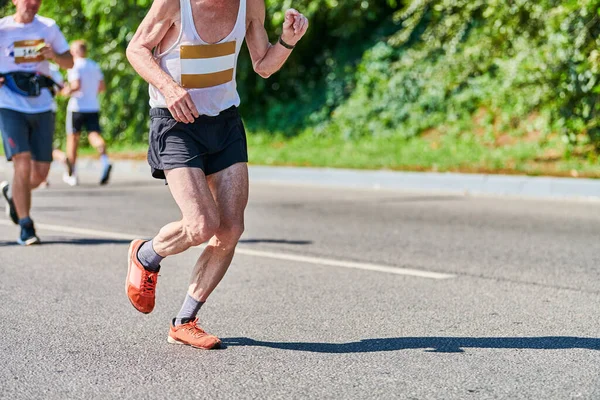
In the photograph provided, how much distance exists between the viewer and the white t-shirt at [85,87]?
14.4m

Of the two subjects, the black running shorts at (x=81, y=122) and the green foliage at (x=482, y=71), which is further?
the black running shorts at (x=81, y=122)

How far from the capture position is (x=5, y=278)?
6.54 m

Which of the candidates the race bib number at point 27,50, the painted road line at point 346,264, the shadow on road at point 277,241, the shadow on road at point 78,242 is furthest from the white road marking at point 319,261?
the race bib number at point 27,50

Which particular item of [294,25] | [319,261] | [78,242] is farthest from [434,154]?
[294,25]

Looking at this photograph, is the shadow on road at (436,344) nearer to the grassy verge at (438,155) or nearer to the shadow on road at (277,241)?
the shadow on road at (277,241)

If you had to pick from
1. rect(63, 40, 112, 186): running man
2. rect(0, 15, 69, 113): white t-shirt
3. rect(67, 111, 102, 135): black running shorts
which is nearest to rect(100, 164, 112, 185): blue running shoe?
rect(63, 40, 112, 186): running man

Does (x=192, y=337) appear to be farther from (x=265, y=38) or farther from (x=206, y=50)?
(x=265, y=38)

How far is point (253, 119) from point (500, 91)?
7.04 metres

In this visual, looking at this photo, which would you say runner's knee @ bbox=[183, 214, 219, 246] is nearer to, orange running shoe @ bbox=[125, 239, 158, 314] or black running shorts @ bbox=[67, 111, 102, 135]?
orange running shoe @ bbox=[125, 239, 158, 314]

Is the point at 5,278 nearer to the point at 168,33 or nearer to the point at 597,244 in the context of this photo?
the point at 168,33

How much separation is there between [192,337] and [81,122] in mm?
10239

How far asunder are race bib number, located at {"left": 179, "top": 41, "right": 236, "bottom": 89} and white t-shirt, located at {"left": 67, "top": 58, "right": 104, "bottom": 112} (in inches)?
397

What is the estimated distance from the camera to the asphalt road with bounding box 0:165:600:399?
13.5 ft

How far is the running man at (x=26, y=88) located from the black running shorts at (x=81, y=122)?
6.43 m
